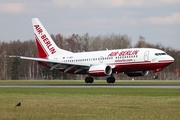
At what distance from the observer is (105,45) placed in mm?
152625

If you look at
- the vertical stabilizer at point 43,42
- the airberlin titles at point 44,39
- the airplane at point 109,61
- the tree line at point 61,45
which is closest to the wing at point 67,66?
the airplane at point 109,61

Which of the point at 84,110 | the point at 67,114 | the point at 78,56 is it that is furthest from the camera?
the point at 78,56

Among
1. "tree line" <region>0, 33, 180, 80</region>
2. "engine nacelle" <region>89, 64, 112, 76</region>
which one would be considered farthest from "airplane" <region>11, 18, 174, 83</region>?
"tree line" <region>0, 33, 180, 80</region>

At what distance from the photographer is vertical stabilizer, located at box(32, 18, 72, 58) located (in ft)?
236

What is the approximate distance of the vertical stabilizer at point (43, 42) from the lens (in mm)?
71875

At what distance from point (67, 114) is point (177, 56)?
13096 centimetres

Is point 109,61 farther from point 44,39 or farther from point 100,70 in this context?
point 44,39

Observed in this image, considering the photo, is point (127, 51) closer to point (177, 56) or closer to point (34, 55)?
point (177, 56)

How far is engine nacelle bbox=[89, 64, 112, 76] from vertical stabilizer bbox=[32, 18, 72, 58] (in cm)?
1080

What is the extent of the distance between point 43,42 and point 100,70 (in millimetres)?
14785

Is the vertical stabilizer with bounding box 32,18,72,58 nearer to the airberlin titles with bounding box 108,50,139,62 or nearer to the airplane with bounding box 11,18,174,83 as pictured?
the airplane with bounding box 11,18,174,83

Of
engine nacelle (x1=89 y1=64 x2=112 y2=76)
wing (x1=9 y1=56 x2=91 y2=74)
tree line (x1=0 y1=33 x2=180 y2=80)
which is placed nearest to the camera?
engine nacelle (x1=89 y1=64 x2=112 y2=76)

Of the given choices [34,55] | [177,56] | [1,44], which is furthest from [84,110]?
[1,44]

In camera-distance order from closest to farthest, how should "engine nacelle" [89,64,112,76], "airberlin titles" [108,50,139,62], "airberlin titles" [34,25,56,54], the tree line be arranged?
"engine nacelle" [89,64,112,76] → "airberlin titles" [108,50,139,62] → "airberlin titles" [34,25,56,54] → the tree line
